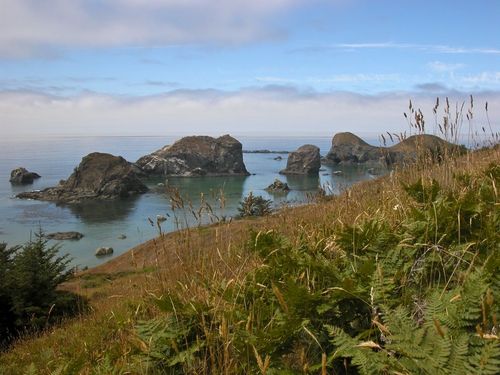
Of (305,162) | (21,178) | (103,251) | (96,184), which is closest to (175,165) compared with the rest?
(305,162)

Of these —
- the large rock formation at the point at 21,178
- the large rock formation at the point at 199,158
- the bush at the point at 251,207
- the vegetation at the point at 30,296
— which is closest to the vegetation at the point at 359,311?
the bush at the point at 251,207

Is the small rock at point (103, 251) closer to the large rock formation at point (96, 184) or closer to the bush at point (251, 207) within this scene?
the bush at point (251, 207)

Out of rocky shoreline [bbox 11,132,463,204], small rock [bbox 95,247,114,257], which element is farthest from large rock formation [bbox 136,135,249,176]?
small rock [bbox 95,247,114,257]

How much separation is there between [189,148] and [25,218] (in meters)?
66.9

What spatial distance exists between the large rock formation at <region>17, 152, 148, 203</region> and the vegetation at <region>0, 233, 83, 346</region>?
206ft

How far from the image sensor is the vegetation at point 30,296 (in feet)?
39.8

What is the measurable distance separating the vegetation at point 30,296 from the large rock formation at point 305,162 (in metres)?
103

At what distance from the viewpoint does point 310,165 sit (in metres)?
117

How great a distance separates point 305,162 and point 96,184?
2156 inches

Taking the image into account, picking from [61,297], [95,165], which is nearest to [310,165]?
[95,165]

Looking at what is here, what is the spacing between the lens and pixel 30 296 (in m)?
13.3

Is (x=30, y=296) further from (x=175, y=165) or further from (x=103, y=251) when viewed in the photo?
(x=175, y=165)

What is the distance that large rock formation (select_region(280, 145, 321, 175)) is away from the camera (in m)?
116

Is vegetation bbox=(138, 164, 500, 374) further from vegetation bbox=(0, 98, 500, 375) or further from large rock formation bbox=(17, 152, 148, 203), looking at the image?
large rock formation bbox=(17, 152, 148, 203)
